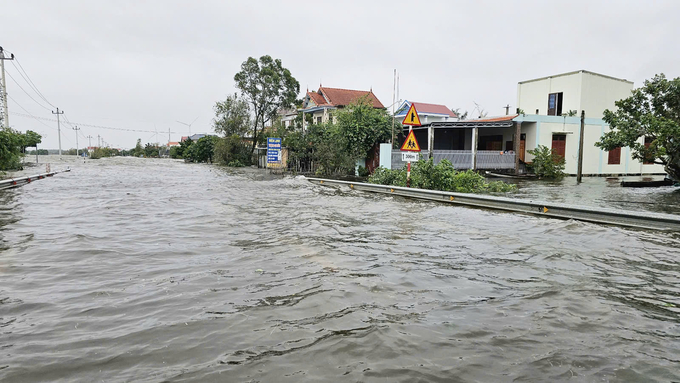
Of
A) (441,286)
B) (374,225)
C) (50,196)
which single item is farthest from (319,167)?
(441,286)

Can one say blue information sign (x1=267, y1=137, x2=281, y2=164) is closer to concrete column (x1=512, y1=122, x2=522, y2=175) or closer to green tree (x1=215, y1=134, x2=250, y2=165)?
concrete column (x1=512, y1=122, x2=522, y2=175)

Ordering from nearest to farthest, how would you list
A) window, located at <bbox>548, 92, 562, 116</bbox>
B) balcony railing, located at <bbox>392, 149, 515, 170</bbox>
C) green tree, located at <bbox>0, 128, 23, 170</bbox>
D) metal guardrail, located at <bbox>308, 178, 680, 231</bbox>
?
1. metal guardrail, located at <bbox>308, 178, 680, 231</bbox>
2. green tree, located at <bbox>0, 128, 23, 170</bbox>
3. balcony railing, located at <bbox>392, 149, 515, 170</bbox>
4. window, located at <bbox>548, 92, 562, 116</bbox>

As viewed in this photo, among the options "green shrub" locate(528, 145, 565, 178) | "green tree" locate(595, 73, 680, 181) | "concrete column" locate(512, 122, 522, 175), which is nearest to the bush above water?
"green tree" locate(595, 73, 680, 181)

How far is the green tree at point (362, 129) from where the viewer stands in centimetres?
2319

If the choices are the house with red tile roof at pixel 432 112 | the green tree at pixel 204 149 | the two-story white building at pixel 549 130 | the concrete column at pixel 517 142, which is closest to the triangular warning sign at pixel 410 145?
the two-story white building at pixel 549 130

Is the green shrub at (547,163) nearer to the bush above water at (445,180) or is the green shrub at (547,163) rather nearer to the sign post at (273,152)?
the bush above water at (445,180)

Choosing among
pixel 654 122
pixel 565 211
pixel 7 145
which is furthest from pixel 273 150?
pixel 565 211

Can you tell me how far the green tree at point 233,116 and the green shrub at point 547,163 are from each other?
31233 mm

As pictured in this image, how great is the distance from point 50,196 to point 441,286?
13461mm

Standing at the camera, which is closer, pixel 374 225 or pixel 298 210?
pixel 374 225

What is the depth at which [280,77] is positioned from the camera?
45.8 meters

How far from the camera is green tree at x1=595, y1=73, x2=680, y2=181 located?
50.2 ft

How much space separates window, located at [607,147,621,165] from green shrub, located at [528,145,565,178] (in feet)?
19.6

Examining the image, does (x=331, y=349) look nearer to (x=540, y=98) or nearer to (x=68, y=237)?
(x=68, y=237)
